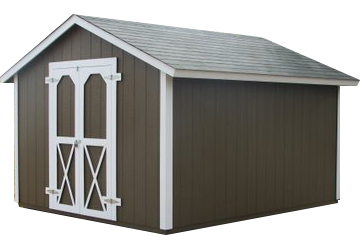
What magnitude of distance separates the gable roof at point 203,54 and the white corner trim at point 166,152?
259 millimetres

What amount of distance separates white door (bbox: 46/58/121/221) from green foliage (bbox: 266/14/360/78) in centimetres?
468

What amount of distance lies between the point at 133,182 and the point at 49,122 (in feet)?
6.22

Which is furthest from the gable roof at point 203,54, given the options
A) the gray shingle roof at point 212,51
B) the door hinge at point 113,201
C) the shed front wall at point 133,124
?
the door hinge at point 113,201

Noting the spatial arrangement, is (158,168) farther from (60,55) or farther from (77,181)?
(60,55)

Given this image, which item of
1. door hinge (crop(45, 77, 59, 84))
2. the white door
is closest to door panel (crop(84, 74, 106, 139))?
the white door

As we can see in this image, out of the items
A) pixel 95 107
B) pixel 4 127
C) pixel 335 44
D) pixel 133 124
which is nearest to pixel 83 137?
pixel 95 107

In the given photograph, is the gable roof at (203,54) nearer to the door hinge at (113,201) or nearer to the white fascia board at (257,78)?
the white fascia board at (257,78)

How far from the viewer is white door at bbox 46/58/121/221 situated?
7723 millimetres

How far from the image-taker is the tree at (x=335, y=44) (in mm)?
10539

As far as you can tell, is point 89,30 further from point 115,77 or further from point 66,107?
point 66,107

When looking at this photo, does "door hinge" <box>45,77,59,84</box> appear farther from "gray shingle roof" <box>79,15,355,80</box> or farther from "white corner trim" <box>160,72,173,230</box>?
"white corner trim" <box>160,72,173,230</box>

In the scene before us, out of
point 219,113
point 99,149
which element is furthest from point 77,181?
point 219,113

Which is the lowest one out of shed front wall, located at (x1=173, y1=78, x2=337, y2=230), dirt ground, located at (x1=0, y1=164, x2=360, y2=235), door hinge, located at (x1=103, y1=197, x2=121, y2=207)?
dirt ground, located at (x1=0, y1=164, x2=360, y2=235)

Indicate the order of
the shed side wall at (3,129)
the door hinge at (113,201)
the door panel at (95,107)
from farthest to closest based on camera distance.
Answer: the shed side wall at (3,129)
the door panel at (95,107)
the door hinge at (113,201)
